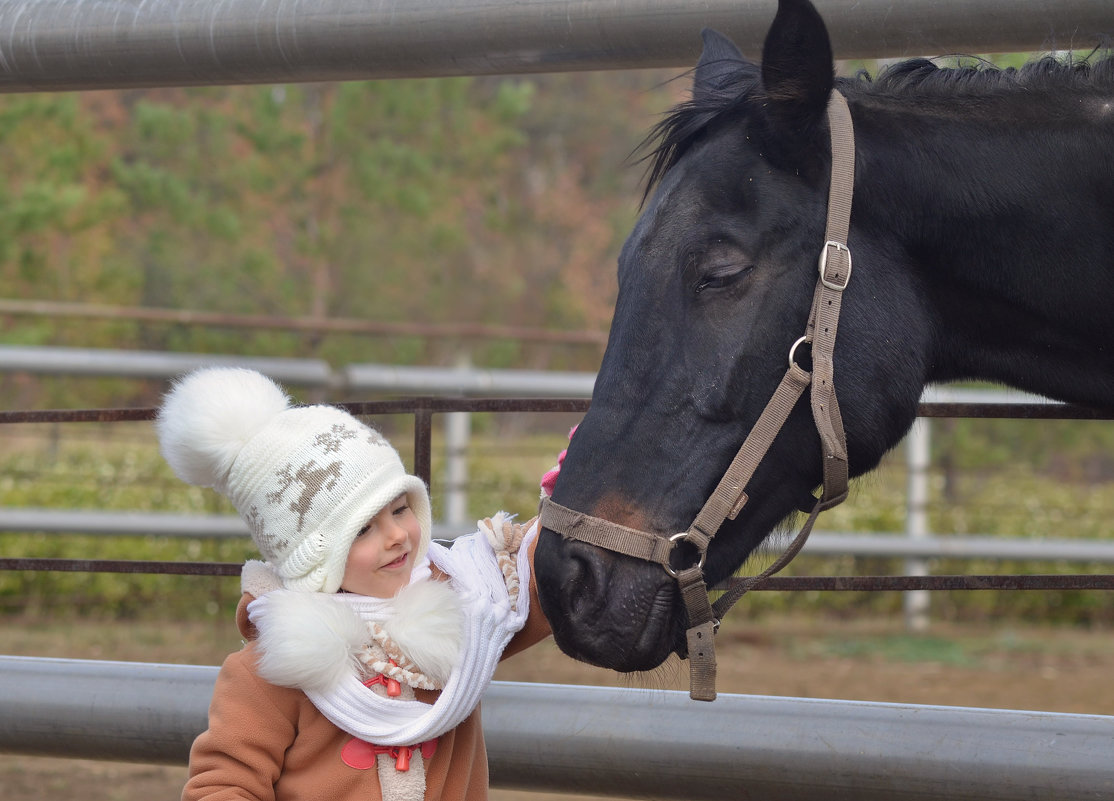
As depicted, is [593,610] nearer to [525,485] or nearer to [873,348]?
[873,348]

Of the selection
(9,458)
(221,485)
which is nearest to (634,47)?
(221,485)

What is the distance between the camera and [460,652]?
175 centimetres

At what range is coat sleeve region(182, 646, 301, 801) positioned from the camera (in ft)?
5.35

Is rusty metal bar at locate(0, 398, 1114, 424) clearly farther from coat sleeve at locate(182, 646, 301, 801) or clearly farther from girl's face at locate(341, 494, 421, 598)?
coat sleeve at locate(182, 646, 301, 801)

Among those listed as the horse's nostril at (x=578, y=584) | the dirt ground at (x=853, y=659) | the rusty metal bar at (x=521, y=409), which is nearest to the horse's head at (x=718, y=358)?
the horse's nostril at (x=578, y=584)

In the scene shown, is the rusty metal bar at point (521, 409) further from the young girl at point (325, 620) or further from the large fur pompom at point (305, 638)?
the large fur pompom at point (305, 638)

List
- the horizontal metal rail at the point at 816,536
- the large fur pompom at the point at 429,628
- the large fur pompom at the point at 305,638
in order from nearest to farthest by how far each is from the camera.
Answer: the large fur pompom at the point at 305,638, the large fur pompom at the point at 429,628, the horizontal metal rail at the point at 816,536

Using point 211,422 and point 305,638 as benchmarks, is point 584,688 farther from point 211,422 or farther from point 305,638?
point 211,422

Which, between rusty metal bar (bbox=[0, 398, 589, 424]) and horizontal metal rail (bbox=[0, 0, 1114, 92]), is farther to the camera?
rusty metal bar (bbox=[0, 398, 589, 424])

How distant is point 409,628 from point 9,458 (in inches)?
276

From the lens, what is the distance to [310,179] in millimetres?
13492

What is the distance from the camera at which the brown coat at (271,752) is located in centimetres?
165

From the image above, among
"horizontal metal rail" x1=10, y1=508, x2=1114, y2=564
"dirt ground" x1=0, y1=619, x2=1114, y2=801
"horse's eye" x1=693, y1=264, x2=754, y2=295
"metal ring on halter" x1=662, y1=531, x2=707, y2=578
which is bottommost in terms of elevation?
"dirt ground" x1=0, y1=619, x2=1114, y2=801

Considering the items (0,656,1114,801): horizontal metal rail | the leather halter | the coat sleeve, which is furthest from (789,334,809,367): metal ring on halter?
the coat sleeve
